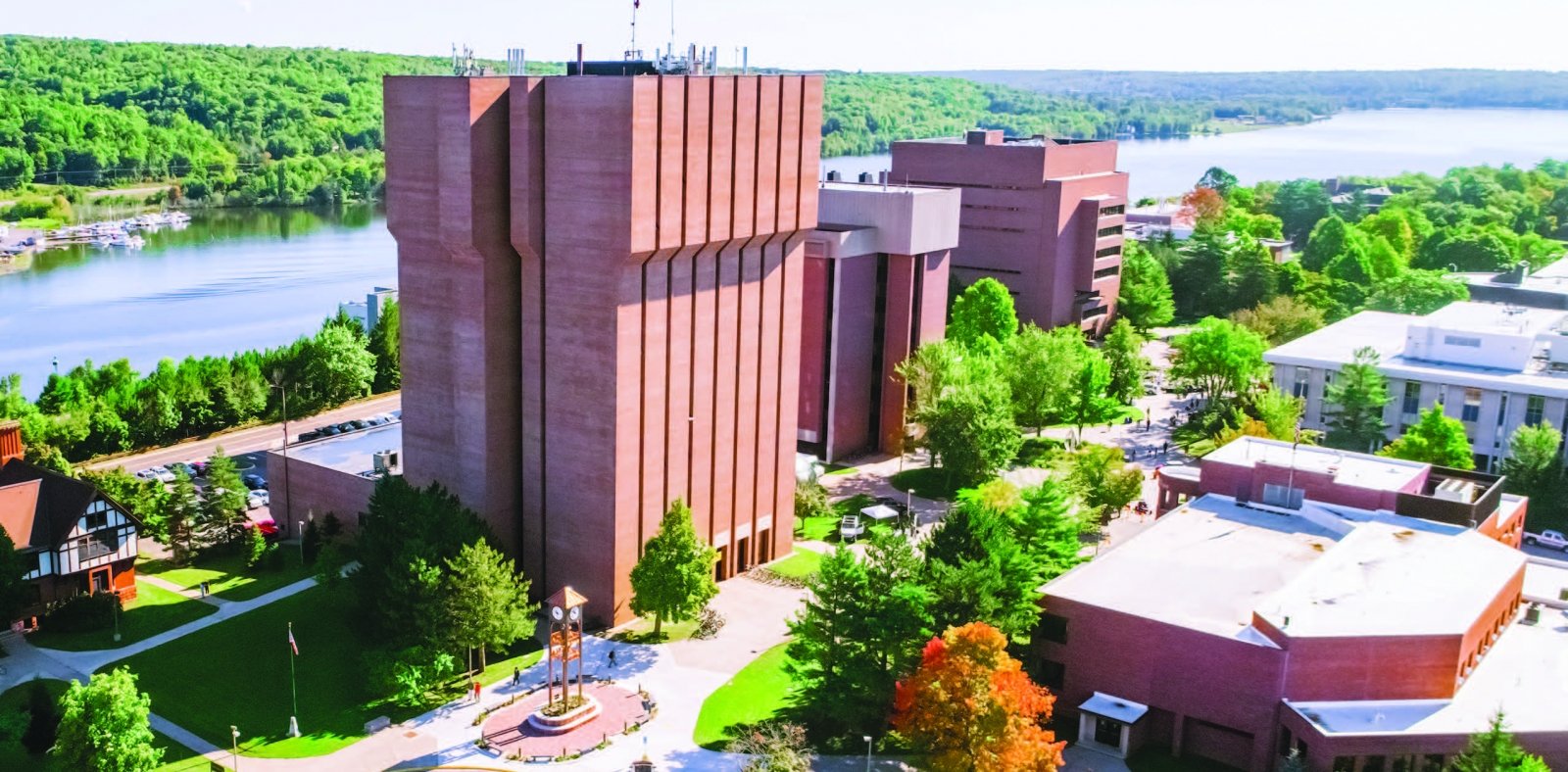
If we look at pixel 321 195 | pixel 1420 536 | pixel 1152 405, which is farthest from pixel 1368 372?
pixel 321 195

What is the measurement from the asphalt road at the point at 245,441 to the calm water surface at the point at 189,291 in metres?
22.7

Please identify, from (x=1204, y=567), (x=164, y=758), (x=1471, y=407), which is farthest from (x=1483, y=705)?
(x=164, y=758)

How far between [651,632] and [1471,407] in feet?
164

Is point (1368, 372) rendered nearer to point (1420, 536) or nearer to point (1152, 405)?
point (1152, 405)

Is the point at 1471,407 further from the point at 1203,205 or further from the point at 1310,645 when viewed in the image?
the point at 1203,205

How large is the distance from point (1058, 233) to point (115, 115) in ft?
489

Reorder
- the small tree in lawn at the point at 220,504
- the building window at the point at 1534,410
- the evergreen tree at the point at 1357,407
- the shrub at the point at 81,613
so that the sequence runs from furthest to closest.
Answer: the evergreen tree at the point at 1357,407 → the building window at the point at 1534,410 → the small tree in lawn at the point at 220,504 → the shrub at the point at 81,613

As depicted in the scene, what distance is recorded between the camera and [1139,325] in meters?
113

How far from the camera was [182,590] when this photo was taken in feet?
179

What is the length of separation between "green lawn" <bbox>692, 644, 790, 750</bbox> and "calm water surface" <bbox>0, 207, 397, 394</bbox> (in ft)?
230

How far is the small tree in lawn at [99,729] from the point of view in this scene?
3666 cm

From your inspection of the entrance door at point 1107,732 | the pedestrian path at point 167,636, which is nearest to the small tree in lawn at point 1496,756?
the entrance door at point 1107,732

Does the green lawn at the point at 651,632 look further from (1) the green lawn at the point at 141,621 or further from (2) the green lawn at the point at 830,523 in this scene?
(1) the green lawn at the point at 141,621

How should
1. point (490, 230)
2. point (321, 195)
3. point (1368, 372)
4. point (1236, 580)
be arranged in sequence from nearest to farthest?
point (1236, 580) < point (490, 230) < point (1368, 372) < point (321, 195)
